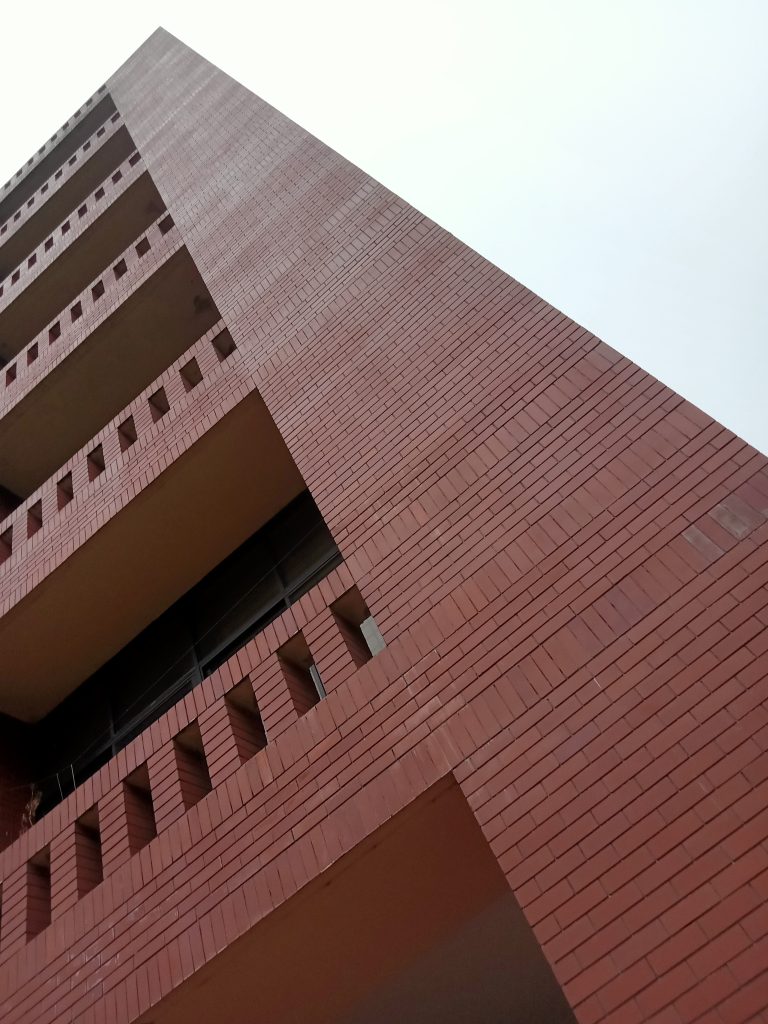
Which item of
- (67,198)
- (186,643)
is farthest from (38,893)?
(67,198)

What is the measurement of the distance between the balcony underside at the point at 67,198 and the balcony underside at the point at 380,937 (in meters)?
15.7

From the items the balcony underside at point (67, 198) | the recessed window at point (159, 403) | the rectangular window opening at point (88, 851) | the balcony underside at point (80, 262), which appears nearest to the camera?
the rectangular window opening at point (88, 851)

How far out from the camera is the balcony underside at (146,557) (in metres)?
7.18

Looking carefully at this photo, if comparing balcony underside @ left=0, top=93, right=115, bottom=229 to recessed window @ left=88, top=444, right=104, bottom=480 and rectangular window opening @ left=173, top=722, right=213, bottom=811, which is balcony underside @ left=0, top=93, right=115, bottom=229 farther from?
rectangular window opening @ left=173, top=722, right=213, bottom=811

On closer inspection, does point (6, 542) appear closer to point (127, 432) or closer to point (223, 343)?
point (127, 432)

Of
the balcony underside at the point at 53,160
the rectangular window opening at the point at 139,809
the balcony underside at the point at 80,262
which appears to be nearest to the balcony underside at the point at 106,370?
the balcony underside at the point at 80,262

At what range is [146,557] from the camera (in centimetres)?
775

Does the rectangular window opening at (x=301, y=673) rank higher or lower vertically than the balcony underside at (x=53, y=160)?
lower

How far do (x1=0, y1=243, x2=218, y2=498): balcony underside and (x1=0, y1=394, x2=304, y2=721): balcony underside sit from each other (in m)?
3.72

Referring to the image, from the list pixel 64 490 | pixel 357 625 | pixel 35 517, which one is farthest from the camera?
pixel 35 517

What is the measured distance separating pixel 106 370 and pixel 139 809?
7.02 metres

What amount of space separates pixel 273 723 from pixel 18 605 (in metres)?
4.12

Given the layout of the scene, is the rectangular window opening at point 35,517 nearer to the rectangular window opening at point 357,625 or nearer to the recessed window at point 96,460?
the recessed window at point 96,460

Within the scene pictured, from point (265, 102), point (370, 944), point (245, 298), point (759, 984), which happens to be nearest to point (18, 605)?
point (245, 298)
